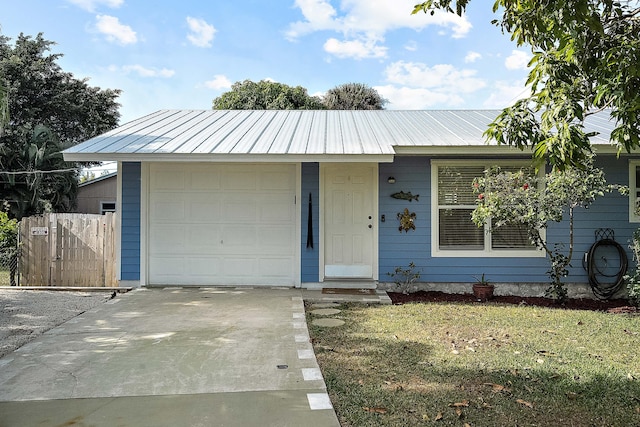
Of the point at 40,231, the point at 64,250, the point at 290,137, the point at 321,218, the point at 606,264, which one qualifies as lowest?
the point at 606,264

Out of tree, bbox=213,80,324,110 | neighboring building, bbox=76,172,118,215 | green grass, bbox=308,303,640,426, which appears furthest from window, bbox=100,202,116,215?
green grass, bbox=308,303,640,426

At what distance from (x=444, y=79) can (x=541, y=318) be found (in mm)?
16481

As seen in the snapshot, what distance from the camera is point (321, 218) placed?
25.0 feet

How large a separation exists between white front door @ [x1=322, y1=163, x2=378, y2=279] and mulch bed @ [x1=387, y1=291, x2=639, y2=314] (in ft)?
3.12

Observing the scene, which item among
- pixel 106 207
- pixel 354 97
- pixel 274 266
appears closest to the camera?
pixel 274 266

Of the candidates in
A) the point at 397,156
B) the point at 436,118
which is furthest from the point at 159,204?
the point at 436,118

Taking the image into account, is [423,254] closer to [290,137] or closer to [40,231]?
[290,137]

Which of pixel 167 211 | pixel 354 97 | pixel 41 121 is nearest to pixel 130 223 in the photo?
pixel 167 211

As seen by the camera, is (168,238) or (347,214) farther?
(168,238)

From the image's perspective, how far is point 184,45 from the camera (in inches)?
656

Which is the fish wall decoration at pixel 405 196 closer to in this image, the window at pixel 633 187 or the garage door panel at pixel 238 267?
the garage door panel at pixel 238 267

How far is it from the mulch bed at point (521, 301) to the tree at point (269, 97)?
19.1 meters

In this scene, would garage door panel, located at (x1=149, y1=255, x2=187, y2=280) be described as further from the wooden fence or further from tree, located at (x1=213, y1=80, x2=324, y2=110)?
tree, located at (x1=213, y1=80, x2=324, y2=110)

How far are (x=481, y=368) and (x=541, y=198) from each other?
142 inches
